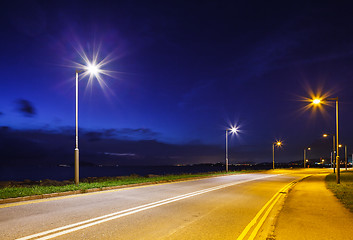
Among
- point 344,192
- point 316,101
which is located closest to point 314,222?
point 344,192

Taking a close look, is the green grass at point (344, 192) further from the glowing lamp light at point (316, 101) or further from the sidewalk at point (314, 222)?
the glowing lamp light at point (316, 101)

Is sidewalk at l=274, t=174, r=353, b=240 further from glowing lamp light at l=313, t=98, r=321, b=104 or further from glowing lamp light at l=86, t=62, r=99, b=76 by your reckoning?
glowing lamp light at l=86, t=62, r=99, b=76

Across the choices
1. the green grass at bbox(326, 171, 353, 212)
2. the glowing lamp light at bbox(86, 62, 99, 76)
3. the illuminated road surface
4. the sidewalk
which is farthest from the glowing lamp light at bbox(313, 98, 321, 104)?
the glowing lamp light at bbox(86, 62, 99, 76)

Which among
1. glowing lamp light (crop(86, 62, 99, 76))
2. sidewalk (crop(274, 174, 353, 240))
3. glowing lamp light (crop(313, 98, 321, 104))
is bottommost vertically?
sidewalk (crop(274, 174, 353, 240))

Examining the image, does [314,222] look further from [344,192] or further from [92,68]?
[92,68]

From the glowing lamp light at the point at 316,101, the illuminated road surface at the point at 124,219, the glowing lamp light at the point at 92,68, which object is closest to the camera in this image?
the illuminated road surface at the point at 124,219

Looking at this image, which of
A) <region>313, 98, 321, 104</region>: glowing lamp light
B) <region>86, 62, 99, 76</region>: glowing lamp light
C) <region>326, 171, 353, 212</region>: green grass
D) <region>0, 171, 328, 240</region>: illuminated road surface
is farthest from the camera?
<region>313, 98, 321, 104</region>: glowing lamp light

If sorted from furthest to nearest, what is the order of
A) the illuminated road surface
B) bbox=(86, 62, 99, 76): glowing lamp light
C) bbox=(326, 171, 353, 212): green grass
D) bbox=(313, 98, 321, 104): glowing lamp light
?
1. bbox=(313, 98, 321, 104): glowing lamp light
2. bbox=(86, 62, 99, 76): glowing lamp light
3. bbox=(326, 171, 353, 212): green grass
4. the illuminated road surface

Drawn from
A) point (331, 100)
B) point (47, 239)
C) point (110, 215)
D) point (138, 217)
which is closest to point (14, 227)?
point (47, 239)

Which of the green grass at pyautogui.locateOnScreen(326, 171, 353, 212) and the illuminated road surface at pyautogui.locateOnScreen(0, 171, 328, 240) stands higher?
the illuminated road surface at pyautogui.locateOnScreen(0, 171, 328, 240)

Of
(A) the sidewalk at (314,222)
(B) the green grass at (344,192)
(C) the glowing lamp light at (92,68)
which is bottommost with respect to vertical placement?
(B) the green grass at (344,192)

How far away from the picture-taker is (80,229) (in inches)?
261

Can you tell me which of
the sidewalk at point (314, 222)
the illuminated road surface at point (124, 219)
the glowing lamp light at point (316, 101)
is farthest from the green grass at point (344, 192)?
the glowing lamp light at point (316, 101)

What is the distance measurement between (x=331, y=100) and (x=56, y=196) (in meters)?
19.6
